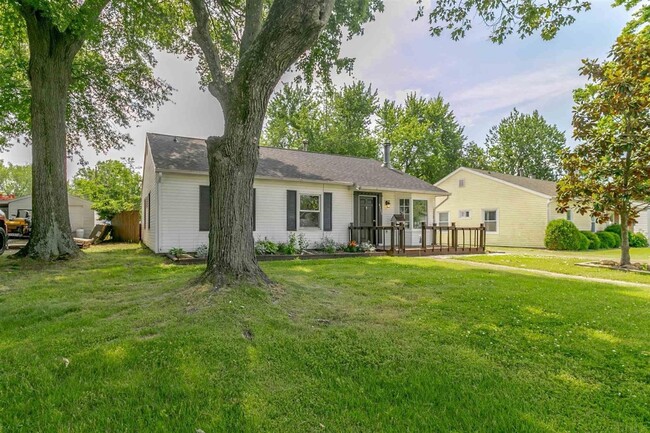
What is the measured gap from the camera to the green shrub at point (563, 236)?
53.5 feet

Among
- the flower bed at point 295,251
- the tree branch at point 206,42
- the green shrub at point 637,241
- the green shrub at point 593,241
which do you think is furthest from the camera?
the green shrub at point 637,241

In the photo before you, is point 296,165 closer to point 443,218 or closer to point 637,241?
point 443,218

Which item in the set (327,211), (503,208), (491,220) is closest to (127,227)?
(327,211)

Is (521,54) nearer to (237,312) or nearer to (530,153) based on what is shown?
(237,312)

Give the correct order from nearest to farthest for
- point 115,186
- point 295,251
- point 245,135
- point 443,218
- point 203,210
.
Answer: point 245,135
point 203,210
point 295,251
point 443,218
point 115,186

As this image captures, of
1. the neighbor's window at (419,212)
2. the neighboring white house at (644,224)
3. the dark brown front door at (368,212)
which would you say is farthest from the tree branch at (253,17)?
the neighboring white house at (644,224)

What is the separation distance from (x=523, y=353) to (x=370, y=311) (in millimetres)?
1734

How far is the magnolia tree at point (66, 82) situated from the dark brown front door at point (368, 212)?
9.09 metres

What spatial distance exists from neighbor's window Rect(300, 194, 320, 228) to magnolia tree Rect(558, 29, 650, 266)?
26.0ft

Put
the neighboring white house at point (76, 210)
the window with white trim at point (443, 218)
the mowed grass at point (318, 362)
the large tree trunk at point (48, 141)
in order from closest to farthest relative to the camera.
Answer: the mowed grass at point (318, 362)
the large tree trunk at point (48, 141)
the window with white trim at point (443, 218)
the neighboring white house at point (76, 210)

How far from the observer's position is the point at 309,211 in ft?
41.2

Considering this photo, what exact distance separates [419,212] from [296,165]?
Result: 591cm

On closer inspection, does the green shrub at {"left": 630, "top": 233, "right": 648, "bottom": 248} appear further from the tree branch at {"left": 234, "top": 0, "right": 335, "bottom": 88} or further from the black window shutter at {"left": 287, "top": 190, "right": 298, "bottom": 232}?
the tree branch at {"left": 234, "top": 0, "right": 335, "bottom": 88}

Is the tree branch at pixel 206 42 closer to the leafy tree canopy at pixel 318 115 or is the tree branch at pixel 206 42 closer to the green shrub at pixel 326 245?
the green shrub at pixel 326 245
